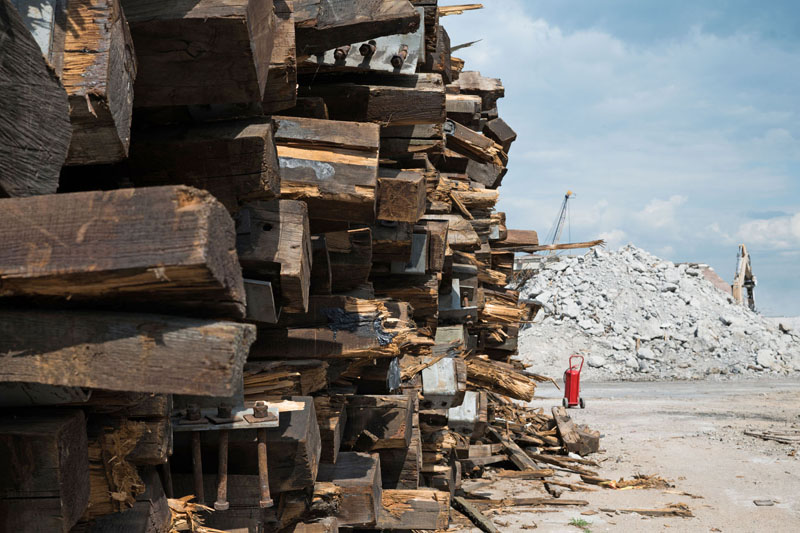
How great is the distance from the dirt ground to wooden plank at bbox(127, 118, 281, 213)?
5.29m

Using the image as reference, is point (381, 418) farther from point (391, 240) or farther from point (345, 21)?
point (345, 21)

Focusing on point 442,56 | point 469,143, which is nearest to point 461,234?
point 469,143

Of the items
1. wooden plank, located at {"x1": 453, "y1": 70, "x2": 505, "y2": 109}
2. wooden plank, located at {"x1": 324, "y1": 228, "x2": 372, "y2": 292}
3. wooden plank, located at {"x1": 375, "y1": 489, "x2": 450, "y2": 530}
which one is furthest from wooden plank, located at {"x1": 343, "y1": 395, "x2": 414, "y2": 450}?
wooden plank, located at {"x1": 453, "y1": 70, "x2": 505, "y2": 109}

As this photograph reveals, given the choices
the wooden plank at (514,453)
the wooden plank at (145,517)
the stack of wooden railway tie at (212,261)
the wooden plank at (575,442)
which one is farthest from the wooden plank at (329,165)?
the wooden plank at (575,442)

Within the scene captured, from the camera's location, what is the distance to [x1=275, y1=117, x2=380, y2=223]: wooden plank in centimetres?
298

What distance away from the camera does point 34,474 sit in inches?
68.4

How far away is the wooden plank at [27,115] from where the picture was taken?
4.74 feet

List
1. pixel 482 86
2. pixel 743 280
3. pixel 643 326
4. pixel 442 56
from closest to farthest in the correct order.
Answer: pixel 442 56
pixel 482 86
pixel 643 326
pixel 743 280

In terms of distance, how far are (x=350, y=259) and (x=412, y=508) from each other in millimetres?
1620

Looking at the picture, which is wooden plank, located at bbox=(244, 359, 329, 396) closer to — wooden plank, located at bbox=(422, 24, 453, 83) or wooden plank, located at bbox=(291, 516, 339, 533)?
wooden plank, located at bbox=(291, 516, 339, 533)

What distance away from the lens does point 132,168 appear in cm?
Result: 244


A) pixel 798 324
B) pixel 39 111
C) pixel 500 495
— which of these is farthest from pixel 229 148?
pixel 798 324

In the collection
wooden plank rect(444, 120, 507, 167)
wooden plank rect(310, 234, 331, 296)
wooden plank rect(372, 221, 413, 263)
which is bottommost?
wooden plank rect(310, 234, 331, 296)

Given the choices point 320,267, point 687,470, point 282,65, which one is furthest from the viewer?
point 687,470
